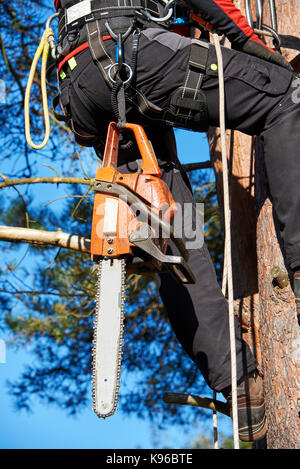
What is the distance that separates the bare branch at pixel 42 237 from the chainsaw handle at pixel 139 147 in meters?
1.04

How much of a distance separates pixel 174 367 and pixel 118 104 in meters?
3.32

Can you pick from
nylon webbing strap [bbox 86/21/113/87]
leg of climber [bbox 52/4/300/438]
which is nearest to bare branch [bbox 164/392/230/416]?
leg of climber [bbox 52/4/300/438]

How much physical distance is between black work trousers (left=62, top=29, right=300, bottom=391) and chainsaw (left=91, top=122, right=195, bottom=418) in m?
0.27

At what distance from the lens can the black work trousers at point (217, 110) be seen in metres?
1.83

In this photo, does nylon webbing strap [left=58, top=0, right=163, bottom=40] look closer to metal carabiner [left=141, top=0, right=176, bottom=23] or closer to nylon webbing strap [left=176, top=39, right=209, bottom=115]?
metal carabiner [left=141, top=0, right=176, bottom=23]

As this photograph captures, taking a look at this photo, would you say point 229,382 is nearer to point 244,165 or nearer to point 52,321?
point 244,165

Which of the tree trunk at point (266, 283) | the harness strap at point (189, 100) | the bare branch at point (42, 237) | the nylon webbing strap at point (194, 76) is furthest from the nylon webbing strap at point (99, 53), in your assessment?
the bare branch at point (42, 237)

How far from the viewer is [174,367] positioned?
15.9 feet

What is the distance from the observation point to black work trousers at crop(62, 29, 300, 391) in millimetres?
1827

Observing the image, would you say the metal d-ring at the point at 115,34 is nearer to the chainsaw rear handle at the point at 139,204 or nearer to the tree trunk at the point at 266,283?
the chainsaw rear handle at the point at 139,204

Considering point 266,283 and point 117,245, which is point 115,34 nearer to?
point 117,245

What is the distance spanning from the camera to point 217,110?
1921mm

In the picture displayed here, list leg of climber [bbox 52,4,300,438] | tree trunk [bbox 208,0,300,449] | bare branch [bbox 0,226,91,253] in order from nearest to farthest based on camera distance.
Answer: leg of climber [bbox 52,4,300,438] < tree trunk [bbox 208,0,300,449] < bare branch [bbox 0,226,91,253]

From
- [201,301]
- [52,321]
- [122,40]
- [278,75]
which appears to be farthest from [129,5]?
[52,321]
